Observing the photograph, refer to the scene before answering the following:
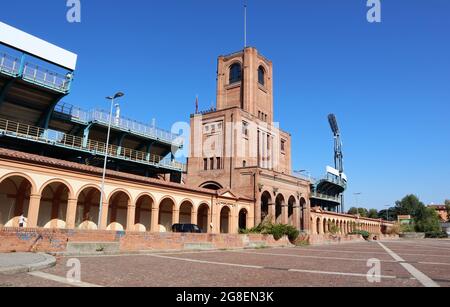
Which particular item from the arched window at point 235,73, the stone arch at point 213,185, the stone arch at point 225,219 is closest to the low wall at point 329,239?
the stone arch at point 225,219

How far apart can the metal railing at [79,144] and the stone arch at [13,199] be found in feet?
15.4

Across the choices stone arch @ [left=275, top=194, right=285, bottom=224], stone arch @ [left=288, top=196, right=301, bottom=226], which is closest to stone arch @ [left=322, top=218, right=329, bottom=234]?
stone arch @ [left=288, top=196, right=301, bottom=226]

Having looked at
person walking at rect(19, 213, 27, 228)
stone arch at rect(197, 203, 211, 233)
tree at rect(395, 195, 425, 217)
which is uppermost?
tree at rect(395, 195, 425, 217)

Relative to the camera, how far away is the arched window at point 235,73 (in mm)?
55188

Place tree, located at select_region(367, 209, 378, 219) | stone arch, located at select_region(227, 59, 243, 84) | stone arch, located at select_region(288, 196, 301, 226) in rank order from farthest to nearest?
tree, located at select_region(367, 209, 378, 219) < stone arch, located at select_region(227, 59, 243, 84) < stone arch, located at select_region(288, 196, 301, 226)

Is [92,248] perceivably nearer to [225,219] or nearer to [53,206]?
[53,206]

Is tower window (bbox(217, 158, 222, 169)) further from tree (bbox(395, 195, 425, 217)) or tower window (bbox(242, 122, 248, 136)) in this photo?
tree (bbox(395, 195, 425, 217))

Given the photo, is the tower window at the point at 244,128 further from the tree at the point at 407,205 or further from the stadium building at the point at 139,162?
the tree at the point at 407,205

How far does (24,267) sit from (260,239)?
22.0 metres

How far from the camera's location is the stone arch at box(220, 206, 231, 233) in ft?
133

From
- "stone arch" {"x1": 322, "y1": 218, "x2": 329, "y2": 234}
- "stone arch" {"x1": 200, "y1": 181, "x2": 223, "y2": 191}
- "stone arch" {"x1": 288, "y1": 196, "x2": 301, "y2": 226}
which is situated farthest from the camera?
"stone arch" {"x1": 322, "y1": 218, "x2": 329, "y2": 234}

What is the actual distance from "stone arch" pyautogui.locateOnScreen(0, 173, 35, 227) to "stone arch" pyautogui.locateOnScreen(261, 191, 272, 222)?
27.6 meters

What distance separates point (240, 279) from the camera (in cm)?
978
